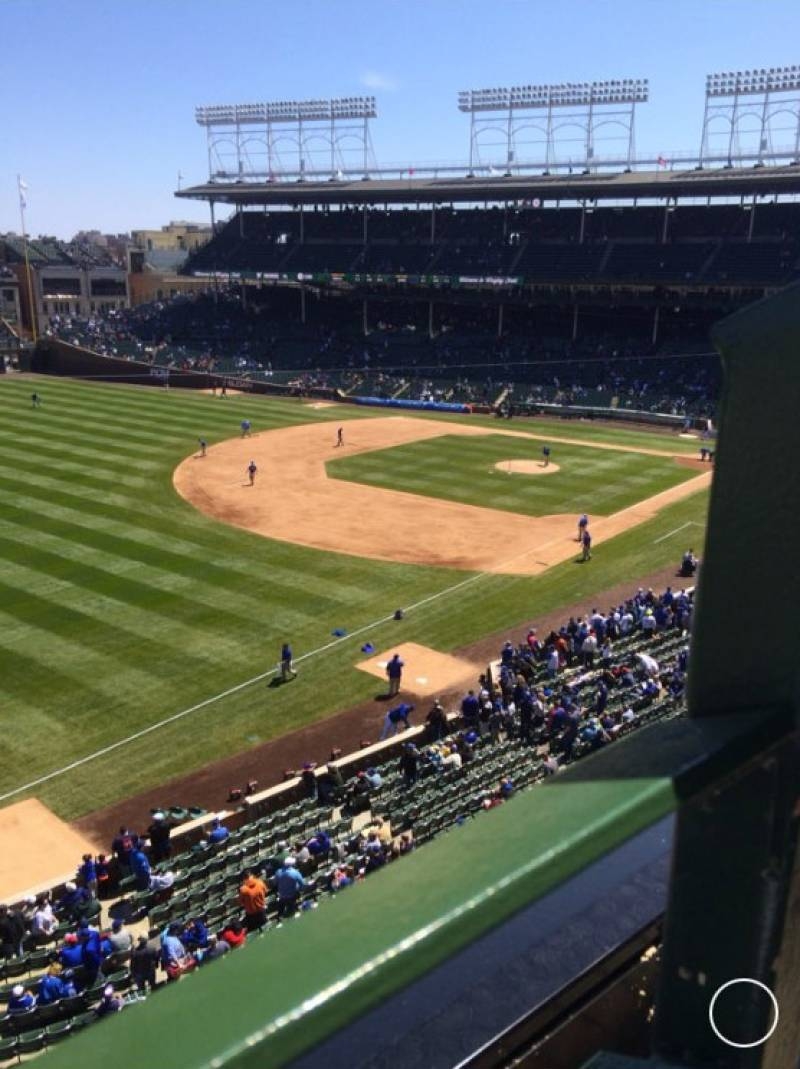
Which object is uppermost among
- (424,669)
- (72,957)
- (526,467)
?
(526,467)

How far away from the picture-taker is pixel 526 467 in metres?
38.3

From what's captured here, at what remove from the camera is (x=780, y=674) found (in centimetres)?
156

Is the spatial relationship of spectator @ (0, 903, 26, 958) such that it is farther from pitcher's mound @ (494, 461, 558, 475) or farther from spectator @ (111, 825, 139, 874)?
pitcher's mound @ (494, 461, 558, 475)

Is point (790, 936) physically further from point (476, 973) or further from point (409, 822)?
point (409, 822)

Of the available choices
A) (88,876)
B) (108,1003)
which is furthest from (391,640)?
(108,1003)

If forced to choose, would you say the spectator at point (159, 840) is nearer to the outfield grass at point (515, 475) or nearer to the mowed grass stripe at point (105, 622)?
the mowed grass stripe at point (105, 622)

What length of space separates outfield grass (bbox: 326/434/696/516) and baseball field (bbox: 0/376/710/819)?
14 centimetres

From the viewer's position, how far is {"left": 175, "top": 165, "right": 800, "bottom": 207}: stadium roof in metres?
58.9

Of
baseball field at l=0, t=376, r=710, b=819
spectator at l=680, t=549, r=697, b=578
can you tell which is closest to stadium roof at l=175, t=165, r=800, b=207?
baseball field at l=0, t=376, r=710, b=819

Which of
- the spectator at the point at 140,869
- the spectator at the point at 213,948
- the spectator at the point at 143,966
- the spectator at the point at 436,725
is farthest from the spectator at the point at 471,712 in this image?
the spectator at the point at 143,966

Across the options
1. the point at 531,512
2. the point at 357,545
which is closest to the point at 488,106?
the point at 531,512

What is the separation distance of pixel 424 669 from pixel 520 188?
53407 millimetres

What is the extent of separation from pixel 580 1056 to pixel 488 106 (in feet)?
253

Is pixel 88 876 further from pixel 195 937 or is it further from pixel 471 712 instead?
pixel 471 712
